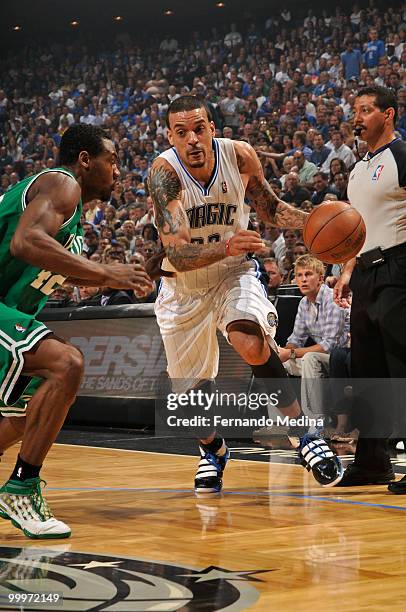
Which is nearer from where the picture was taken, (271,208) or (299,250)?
(271,208)

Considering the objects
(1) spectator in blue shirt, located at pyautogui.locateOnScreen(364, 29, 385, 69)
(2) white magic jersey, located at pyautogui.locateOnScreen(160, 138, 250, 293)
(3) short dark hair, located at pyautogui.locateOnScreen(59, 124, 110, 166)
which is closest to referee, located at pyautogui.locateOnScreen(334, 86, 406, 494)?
(2) white magic jersey, located at pyautogui.locateOnScreen(160, 138, 250, 293)

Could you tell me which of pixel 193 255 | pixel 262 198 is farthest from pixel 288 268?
pixel 193 255

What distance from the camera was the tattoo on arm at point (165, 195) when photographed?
194 inches

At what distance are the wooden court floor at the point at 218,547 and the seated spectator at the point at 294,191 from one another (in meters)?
6.29

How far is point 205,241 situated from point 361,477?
154 cm

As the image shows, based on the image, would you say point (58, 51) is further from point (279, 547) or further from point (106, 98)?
point (279, 547)

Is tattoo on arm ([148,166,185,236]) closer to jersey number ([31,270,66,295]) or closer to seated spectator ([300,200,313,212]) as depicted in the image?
jersey number ([31,270,66,295])

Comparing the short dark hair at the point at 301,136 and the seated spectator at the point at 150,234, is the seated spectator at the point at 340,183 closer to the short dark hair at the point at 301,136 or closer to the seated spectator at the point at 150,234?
the short dark hair at the point at 301,136

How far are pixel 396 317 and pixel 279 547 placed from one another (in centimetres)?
182

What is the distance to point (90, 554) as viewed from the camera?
3332 mm

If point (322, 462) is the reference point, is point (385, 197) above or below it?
above

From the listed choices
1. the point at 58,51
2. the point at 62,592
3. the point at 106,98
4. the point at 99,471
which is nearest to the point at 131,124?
the point at 106,98

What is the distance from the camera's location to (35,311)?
3992 millimetres

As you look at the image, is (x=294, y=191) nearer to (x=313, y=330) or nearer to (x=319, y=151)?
(x=319, y=151)
